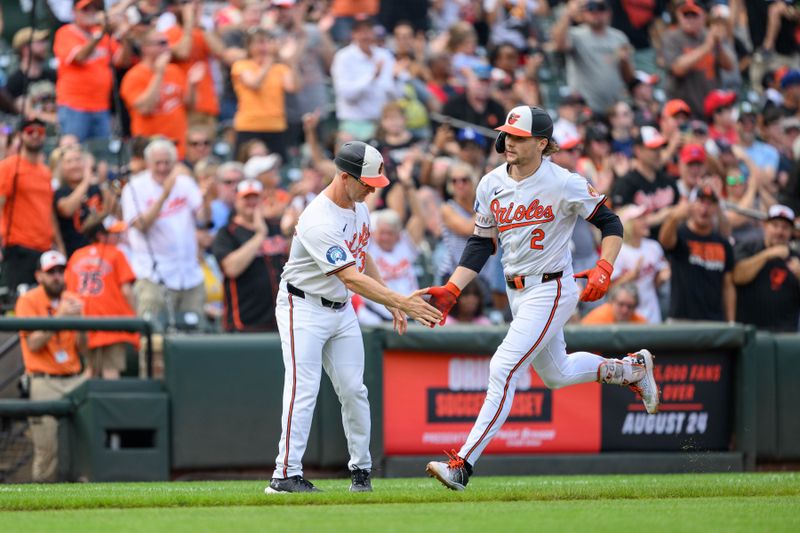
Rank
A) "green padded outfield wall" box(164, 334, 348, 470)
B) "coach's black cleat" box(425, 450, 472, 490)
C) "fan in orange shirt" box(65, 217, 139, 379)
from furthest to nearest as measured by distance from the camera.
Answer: "fan in orange shirt" box(65, 217, 139, 379), "green padded outfield wall" box(164, 334, 348, 470), "coach's black cleat" box(425, 450, 472, 490)

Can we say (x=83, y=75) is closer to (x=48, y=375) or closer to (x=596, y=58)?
(x=48, y=375)

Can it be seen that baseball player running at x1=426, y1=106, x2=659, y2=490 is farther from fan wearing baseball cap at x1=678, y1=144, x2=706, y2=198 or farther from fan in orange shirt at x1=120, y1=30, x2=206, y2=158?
fan in orange shirt at x1=120, y1=30, x2=206, y2=158

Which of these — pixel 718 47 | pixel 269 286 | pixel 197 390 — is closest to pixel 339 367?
pixel 197 390

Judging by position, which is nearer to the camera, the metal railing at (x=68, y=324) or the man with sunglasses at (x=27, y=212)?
the metal railing at (x=68, y=324)

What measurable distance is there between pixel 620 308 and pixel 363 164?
5.33 metres

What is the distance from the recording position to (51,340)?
11641 millimetres

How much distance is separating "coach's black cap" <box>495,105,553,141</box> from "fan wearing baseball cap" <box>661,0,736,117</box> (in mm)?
10372

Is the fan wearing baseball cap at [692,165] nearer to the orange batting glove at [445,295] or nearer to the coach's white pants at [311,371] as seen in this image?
the orange batting glove at [445,295]

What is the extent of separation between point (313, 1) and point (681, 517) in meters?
12.5

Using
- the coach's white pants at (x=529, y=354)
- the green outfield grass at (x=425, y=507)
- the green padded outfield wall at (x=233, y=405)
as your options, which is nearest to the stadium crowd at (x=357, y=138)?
the green padded outfield wall at (x=233, y=405)

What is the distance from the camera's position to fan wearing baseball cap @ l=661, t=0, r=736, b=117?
1820cm

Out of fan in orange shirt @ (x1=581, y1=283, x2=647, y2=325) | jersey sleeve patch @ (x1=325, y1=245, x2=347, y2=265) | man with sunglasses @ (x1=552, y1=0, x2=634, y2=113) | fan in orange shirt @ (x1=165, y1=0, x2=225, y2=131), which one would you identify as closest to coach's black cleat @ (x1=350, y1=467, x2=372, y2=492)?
jersey sleeve patch @ (x1=325, y1=245, x2=347, y2=265)

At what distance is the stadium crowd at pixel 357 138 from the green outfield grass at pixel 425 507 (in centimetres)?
338

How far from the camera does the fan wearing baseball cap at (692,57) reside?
717 inches
